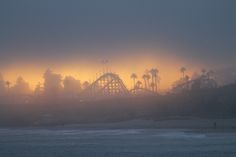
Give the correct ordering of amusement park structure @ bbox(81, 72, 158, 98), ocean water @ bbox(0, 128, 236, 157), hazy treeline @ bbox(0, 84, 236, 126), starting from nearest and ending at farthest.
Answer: ocean water @ bbox(0, 128, 236, 157) < hazy treeline @ bbox(0, 84, 236, 126) < amusement park structure @ bbox(81, 72, 158, 98)

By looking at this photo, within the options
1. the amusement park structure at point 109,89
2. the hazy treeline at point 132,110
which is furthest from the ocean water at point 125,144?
the amusement park structure at point 109,89

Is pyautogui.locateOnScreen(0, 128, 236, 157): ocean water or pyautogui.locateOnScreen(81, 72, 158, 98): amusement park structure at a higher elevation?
pyautogui.locateOnScreen(81, 72, 158, 98): amusement park structure

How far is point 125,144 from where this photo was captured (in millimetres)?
35781

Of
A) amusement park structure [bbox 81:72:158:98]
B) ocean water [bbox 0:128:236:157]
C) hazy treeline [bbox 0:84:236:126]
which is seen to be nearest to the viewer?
ocean water [bbox 0:128:236:157]

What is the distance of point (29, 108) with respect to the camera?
71.6 metres

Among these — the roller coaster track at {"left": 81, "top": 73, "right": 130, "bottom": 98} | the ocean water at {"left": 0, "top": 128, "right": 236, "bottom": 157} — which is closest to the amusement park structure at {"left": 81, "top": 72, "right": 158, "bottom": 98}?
the roller coaster track at {"left": 81, "top": 73, "right": 130, "bottom": 98}

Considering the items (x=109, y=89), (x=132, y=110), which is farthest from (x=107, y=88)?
(x=132, y=110)

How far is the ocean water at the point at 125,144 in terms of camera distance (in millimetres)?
31531

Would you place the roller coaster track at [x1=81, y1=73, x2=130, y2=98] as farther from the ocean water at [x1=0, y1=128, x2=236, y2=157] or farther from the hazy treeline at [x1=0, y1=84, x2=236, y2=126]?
the ocean water at [x1=0, y1=128, x2=236, y2=157]

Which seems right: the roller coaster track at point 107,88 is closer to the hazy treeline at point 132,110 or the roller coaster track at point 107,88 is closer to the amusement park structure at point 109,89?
the amusement park structure at point 109,89

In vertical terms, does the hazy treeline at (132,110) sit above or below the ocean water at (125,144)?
above

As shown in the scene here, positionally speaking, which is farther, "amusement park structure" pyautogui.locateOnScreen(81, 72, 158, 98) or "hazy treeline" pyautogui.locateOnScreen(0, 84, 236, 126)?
"amusement park structure" pyautogui.locateOnScreen(81, 72, 158, 98)

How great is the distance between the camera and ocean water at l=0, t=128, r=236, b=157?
31.5 m

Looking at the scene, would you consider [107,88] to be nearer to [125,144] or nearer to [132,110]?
[132,110]
